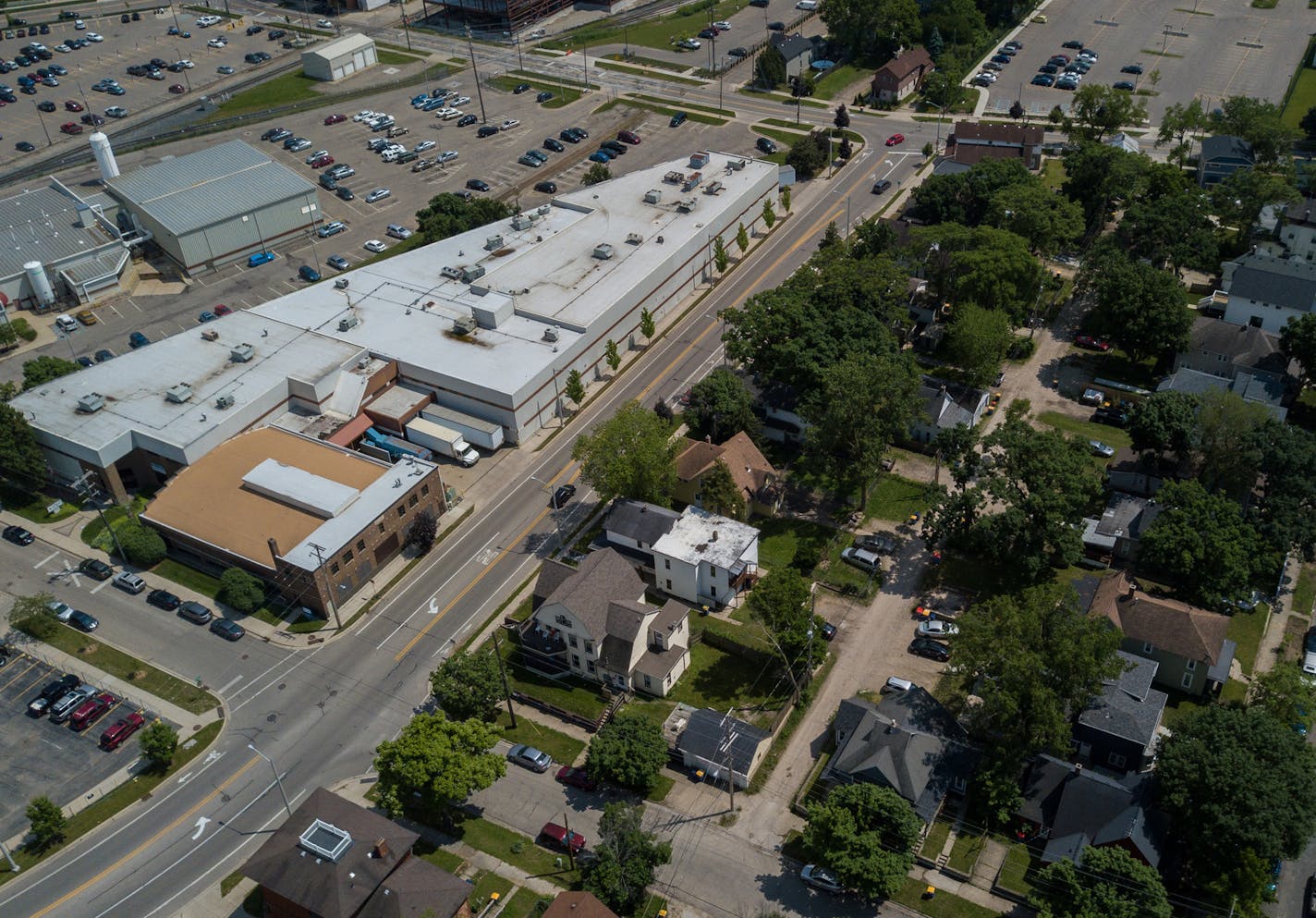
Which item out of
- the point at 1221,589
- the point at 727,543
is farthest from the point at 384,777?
the point at 1221,589

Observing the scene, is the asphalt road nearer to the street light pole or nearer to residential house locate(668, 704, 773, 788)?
the street light pole

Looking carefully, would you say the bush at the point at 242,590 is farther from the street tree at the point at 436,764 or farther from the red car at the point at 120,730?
the street tree at the point at 436,764

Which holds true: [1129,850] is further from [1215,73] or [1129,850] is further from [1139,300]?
[1215,73]

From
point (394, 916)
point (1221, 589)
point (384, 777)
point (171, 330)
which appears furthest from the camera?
point (171, 330)

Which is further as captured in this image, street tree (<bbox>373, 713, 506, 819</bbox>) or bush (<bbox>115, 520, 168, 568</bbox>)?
bush (<bbox>115, 520, 168, 568</bbox>)

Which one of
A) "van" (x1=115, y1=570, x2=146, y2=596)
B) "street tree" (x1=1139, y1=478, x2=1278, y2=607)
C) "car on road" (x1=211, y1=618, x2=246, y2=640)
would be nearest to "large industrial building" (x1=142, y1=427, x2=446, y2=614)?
"van" (x1=115, y1=570, x2=146, y2=596)

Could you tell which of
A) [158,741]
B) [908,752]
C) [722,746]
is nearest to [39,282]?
[158,741]

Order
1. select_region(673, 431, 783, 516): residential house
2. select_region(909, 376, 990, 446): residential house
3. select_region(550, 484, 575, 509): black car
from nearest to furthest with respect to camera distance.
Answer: select_region(673, 431, 783, 516): residential house
select_region(550, 484, 575, 509): black car
select_region(909, 376, 990, 446): residential house
